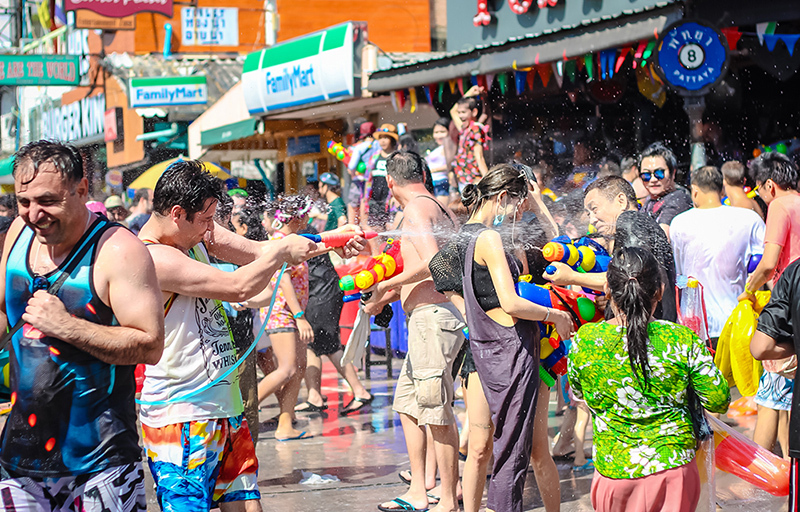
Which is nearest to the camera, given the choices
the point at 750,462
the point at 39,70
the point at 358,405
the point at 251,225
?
the point at 750,462

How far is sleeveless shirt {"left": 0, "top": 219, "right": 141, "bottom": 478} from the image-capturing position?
2723 mm

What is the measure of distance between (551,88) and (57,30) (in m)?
22.8

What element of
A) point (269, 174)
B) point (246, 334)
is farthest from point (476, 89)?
point (269, 174)

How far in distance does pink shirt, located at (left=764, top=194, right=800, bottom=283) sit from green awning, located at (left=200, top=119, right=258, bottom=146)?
37.6 ft

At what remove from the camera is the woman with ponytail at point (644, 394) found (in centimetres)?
319

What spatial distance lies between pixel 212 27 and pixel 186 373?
857 inches

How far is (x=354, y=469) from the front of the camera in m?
6.15

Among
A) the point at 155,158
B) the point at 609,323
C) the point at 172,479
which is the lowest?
the point at 172,479

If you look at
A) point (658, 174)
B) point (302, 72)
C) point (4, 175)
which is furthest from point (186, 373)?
point (4, 175)

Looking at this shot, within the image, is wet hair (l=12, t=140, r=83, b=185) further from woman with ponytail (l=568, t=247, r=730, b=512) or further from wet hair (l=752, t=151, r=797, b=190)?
wet hair (l=752, t=151, r=797, b=190)

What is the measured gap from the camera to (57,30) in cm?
2981

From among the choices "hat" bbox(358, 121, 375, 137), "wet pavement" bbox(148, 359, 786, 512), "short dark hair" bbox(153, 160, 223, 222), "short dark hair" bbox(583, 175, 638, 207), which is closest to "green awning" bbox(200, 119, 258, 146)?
"hat" bbox(358, 121, 375, 137)

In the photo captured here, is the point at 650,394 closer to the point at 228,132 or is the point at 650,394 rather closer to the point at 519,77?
the point at 519,77

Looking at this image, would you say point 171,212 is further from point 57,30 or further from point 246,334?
point 57,30
